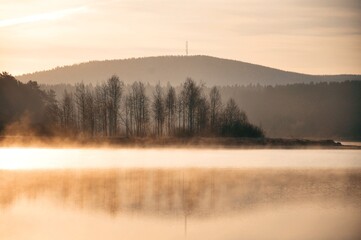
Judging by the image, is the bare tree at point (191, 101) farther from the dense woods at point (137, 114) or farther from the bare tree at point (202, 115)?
the bare tree at point (202, 115)

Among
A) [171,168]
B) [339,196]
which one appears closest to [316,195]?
[339,196]

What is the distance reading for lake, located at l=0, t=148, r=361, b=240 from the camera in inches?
861

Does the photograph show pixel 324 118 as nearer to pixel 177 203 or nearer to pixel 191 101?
pixel 191 101

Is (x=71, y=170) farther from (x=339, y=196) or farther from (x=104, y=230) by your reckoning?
(x=104, y=230)

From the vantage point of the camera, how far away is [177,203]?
28.6m

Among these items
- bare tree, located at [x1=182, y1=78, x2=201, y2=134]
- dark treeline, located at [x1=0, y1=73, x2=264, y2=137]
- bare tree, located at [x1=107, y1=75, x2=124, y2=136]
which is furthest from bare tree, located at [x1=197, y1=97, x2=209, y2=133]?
bare tree, located at [x1=107, y1=75, x2=124, y2=136]

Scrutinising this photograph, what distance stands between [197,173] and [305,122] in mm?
151215

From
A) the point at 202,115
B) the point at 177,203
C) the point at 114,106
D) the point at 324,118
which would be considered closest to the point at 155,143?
the point at 202,115

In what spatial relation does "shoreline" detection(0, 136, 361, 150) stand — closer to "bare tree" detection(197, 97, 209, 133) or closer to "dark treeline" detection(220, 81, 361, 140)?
"bare tree" detection(197, 97, 209, 133)

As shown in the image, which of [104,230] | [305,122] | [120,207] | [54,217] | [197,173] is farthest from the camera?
[305,122]

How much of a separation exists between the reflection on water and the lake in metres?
0.03

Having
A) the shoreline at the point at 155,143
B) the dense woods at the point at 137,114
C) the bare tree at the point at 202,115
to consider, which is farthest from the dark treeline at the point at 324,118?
the shoreline at the point at 155,143

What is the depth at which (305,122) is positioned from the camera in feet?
632

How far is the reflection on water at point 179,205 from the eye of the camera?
21891 mm
